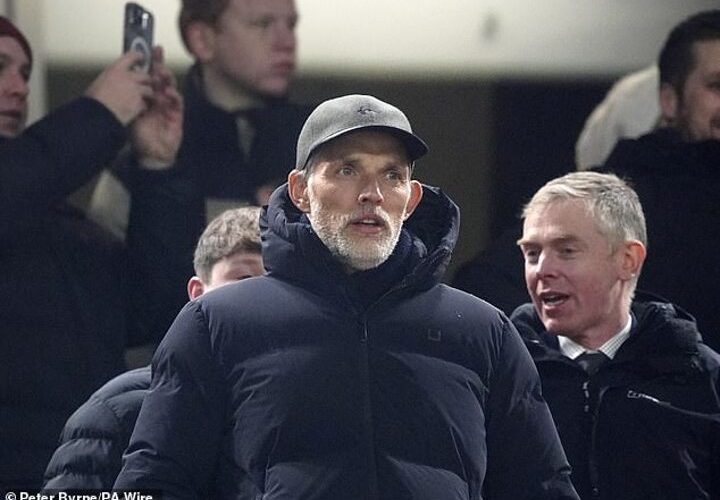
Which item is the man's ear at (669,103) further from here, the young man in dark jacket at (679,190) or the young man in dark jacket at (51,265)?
the young man in dark jacket at (51,265)

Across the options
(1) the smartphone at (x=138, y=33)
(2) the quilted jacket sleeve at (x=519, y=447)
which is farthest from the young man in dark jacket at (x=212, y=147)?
(2) the quilted jacket sleeve at (x=519, y=447)

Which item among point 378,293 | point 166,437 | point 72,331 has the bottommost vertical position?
point 72,331

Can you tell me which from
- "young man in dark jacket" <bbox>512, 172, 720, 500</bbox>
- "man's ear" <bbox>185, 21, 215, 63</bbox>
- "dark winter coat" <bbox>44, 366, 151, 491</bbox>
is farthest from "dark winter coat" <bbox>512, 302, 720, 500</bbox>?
"man's ear" <bbox>185, 21, 215, 63</bbox>

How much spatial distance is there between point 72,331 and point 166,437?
1381mm

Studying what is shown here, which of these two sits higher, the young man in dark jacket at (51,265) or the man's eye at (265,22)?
the man's eye at (265,22)

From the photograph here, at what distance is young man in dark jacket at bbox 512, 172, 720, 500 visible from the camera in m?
3.80

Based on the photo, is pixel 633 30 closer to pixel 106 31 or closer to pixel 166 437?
pixel 106 31

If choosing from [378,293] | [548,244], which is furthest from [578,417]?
[378,293]

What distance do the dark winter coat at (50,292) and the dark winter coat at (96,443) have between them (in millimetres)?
576

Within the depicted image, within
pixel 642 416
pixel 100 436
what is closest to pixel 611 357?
pixel 642 416

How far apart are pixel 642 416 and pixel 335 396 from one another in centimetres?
94

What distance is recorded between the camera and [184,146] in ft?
15.8

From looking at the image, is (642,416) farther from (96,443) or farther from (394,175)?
(96,443)

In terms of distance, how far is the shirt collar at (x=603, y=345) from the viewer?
3920 millimetres
